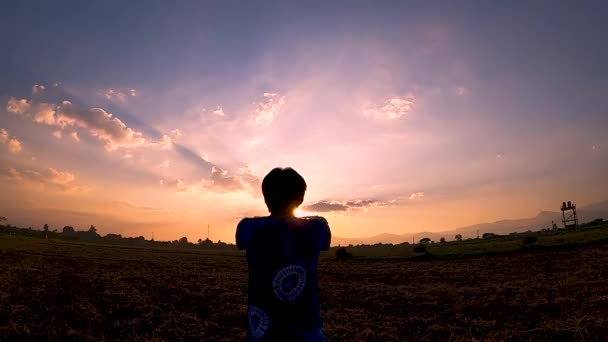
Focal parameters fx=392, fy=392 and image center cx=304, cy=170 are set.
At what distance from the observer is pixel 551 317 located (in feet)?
35.0

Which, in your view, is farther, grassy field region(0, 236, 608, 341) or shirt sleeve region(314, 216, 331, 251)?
grassy field region(0, 236, 608, 341)

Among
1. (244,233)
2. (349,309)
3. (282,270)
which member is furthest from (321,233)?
(349,309)

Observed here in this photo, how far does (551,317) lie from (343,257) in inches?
1502

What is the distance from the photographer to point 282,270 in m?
2.86

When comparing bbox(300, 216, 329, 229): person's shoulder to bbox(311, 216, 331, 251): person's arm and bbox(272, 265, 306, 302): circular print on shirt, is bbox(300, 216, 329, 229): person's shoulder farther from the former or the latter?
bbox(272, 265, 306, 302): circular print on shirt

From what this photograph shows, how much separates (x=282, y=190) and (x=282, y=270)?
23.7 inches

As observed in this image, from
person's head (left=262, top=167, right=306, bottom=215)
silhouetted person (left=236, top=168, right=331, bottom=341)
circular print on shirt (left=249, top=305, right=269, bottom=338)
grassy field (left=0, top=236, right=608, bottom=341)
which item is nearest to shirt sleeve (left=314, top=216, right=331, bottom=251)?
silhouetted person (left=236, top=168, right=331, bottom=341)

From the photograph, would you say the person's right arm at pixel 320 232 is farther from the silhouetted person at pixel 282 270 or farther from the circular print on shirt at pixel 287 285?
the circular print on shirt at pixel 287 285

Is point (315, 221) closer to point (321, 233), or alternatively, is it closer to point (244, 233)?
point (321, 233)

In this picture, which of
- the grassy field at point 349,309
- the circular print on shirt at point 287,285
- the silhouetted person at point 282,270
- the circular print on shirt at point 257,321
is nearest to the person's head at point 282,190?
the silhouetted person at point 282,270

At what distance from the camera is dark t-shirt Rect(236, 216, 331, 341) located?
9.30ft

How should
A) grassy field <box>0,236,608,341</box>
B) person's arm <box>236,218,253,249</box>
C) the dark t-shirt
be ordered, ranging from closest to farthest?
the dark t-shirt < person's arm <box>236,218,253,249</box> < grassy field <box>0,236,608,341</box>

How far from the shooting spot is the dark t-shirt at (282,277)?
9.30 feet

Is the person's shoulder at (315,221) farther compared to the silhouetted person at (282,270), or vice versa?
the person's shoulder at (315,221)
